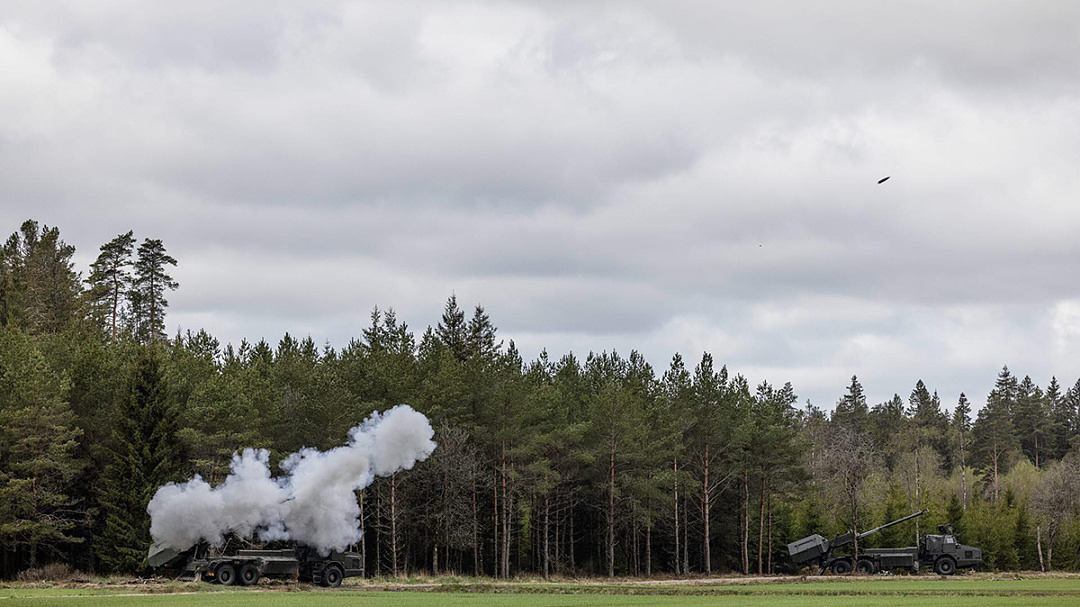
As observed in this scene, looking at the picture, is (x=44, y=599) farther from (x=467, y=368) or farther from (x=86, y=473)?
(x=467, y=368)

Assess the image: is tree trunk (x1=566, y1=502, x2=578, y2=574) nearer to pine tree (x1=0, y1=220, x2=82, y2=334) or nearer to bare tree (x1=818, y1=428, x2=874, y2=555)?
bare tree (x1=818, y1=428, x2=874, y2=555)

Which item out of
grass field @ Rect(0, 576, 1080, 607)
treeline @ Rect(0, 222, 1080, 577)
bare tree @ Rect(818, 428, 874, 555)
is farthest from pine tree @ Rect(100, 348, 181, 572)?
bare tree @ Rect(818, 428, 874, 555)

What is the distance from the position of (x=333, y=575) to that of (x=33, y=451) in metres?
19.6

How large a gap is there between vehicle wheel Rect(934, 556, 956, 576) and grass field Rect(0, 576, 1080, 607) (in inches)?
553

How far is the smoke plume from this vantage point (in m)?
61.8

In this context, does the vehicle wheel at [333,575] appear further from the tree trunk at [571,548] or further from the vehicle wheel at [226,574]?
the tree trunk at [571,548]

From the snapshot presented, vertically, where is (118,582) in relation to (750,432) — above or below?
below

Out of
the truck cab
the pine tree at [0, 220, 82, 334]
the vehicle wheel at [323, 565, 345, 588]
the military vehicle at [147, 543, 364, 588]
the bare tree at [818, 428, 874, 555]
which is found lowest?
the truck cab

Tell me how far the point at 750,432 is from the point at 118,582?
48.2 meters

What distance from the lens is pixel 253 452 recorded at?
65.2 metres

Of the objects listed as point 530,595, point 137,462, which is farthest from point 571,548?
point 530,595

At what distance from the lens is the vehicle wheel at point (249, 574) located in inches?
2367

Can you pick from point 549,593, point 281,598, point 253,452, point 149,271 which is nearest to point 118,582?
point 253,452

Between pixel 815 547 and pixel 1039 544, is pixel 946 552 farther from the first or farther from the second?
pixel 1039 544
